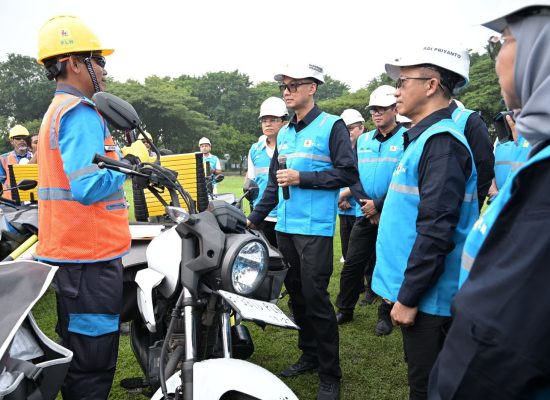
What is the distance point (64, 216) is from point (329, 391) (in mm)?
2059

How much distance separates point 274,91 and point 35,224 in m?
59.2

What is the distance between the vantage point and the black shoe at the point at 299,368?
3.46 metres

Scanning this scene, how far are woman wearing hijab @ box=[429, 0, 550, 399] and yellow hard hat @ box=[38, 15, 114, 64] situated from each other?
6.76ft

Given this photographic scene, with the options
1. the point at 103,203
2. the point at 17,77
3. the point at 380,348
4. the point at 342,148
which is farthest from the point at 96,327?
the point at 17,77

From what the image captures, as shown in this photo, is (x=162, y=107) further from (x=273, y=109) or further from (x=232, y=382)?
(x=232, y=382)

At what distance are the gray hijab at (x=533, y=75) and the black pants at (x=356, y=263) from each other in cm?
360

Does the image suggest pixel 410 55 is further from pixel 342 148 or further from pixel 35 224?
pixel 35 224

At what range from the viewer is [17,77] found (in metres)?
49.8

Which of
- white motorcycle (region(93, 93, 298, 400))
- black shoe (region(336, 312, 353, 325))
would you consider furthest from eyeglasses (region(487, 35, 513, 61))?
black shoe (region(336, 312, 353, 325))

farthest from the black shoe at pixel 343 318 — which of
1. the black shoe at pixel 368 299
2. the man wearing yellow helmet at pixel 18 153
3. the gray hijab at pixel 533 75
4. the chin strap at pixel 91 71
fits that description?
the man wearing yellow helmet at pixel 18 153

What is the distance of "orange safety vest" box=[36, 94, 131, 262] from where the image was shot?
7.47 feet

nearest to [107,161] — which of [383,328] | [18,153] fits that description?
[383,328]

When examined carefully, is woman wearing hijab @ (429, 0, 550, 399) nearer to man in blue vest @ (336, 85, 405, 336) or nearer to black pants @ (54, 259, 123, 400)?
black pants @ (54, 259, 123, 400)

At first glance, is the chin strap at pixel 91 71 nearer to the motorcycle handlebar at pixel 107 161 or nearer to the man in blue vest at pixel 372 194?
the motorcycle handlebar at pixel 107 161
